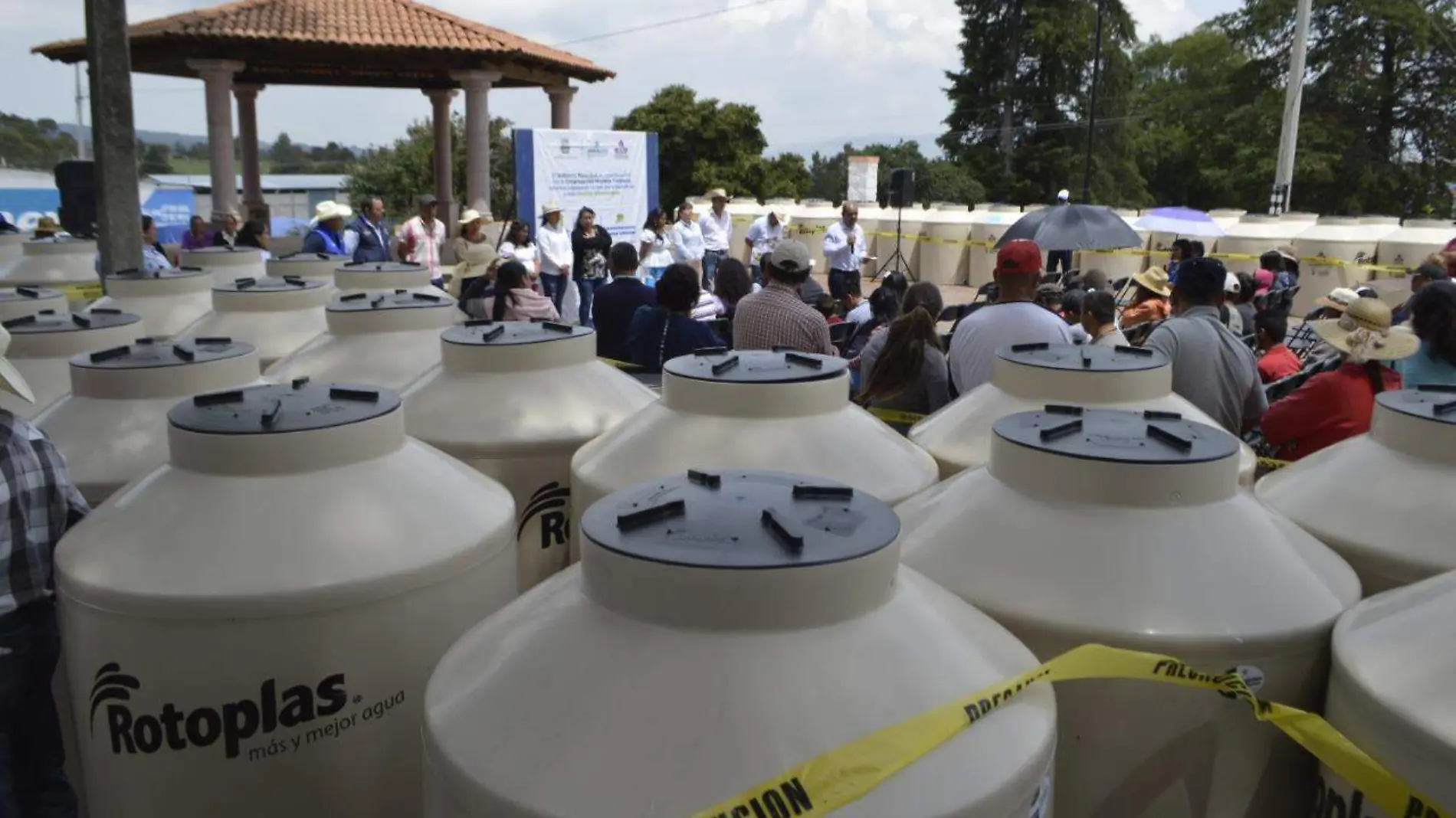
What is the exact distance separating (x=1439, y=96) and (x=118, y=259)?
42.6 m

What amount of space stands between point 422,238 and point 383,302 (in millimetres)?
7041

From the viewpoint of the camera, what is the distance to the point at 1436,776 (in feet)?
6.66

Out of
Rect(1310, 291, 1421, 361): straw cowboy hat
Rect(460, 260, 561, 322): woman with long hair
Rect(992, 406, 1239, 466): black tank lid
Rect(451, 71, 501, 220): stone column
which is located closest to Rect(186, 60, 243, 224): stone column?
Rect(451, 71, 501, 220): stone column

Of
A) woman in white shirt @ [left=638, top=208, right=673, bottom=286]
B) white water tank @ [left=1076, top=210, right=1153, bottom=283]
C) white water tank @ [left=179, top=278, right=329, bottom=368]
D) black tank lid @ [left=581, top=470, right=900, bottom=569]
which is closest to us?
black tank lid @ [left=581, top=470, right=900, bottom=569]

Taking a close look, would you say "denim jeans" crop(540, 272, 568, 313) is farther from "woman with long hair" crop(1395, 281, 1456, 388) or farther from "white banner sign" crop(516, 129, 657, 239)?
"woman with long hair" crop(1395, 281, 1456, 388)

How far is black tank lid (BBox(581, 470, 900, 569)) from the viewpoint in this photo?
213 cm

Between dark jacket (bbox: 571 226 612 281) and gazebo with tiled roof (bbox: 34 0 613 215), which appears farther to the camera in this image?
gazebo with tiled roof (bbox: 34 0 613 215)

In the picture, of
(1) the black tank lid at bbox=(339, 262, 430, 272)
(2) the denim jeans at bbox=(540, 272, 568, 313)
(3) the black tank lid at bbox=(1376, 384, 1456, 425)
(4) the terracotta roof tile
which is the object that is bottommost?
(2) the denim jeans at bbox=(540, 272, 568, 313)

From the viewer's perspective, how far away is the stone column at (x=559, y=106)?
21000mm

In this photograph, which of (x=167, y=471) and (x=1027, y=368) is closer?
(x=167, y=471)

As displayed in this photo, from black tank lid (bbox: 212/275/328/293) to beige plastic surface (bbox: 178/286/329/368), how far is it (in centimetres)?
2

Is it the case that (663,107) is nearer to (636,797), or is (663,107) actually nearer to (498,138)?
(498,138)

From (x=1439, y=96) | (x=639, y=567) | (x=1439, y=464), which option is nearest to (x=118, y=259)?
(x=639, y=567)

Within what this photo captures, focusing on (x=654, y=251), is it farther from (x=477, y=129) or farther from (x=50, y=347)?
(x=50, y=347)
